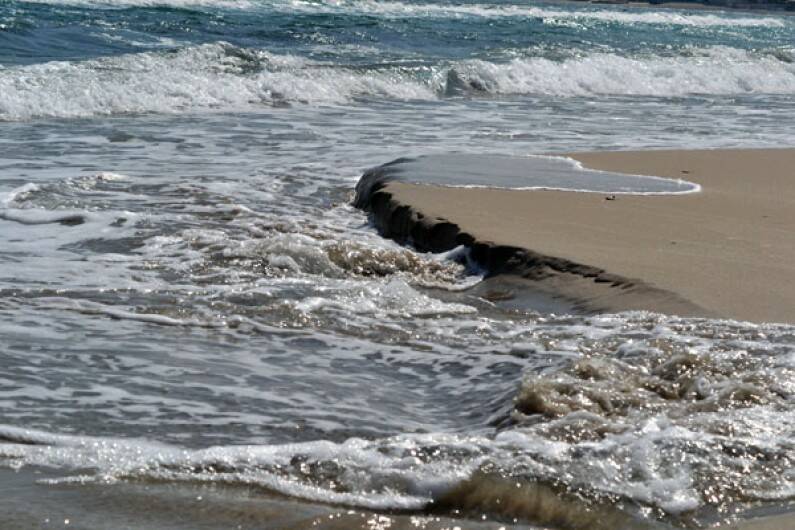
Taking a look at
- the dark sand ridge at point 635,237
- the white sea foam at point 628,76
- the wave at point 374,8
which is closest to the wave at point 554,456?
the dark sand ridge at point 635,237

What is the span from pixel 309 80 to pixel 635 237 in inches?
436

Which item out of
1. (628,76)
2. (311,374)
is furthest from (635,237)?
(628,76)

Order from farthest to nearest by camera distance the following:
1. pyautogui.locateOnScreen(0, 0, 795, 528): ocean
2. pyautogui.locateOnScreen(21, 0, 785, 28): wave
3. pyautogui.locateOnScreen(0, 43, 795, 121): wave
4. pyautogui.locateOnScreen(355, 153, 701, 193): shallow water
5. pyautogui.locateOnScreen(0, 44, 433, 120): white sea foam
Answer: pyautogui.locateOnScreen(21, 0, 785, 28): wave < pyautogui.locateOnScreen(0, 43, 795, 121): wave < pyautogui.locateOnScreen(0, 44, 433, 120): white sea foam < pyautogui.locateOnScreen(355, 153, 701, 193): shallow water < pyautogui.locateOnScreen(0, 0, 795, 528): ocean

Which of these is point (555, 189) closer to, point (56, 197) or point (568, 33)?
point (56, 197)

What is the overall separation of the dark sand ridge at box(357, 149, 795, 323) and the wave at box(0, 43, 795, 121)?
7.10 m

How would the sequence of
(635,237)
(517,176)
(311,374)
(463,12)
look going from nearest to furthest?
(311,374) < (635,237) < (517,176) < (463,12)

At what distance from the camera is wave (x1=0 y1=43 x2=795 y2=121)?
13.8 metres

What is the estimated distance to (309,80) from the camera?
16.5 m

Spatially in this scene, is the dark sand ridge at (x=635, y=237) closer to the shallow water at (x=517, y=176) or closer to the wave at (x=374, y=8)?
the shallow water at (x=517, y=176)

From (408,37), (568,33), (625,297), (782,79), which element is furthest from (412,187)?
(568,33)

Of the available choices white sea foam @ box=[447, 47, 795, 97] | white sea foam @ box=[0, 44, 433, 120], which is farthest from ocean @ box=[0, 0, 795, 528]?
white sea foam @ box=[447, 47, 795, 97]

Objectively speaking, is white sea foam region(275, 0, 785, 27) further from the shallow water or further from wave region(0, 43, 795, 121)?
the shallow water

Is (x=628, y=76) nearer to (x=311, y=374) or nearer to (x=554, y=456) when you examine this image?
(x=311, y=374)

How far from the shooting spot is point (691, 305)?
15.0 ft
